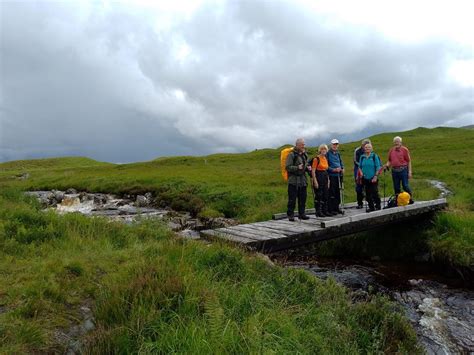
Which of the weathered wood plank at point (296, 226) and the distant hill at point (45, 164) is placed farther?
the distant hill at point (45, 164)

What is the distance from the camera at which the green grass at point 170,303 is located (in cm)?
426

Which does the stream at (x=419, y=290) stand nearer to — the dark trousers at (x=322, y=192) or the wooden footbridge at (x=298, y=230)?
the wooden footbridge at (x=298, y=230)

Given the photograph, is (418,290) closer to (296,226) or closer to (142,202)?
(296,226)

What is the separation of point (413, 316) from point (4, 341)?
822 centimetres

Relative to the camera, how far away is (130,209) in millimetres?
24234

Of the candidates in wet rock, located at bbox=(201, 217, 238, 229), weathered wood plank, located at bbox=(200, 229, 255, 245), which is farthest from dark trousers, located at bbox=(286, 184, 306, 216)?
wet rock, located at bbox=(201, 217, 238, 229)

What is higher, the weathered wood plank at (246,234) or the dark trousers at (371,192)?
the dark trousers at (371,192)

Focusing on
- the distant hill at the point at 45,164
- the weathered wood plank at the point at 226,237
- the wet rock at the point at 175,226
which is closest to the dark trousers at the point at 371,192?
the weathered wood plank at the point at 226,237

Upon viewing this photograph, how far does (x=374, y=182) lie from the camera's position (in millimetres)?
13695

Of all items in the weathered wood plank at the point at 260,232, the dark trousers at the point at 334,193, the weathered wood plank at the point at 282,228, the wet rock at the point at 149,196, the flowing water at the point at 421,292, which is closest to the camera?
the flowing water at the point at 421,292

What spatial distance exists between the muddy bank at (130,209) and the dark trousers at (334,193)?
5.73 m

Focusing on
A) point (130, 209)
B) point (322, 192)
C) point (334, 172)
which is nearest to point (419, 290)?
point (322, 192)

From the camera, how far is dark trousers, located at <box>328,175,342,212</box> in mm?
13461

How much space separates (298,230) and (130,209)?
16951 millimetres
